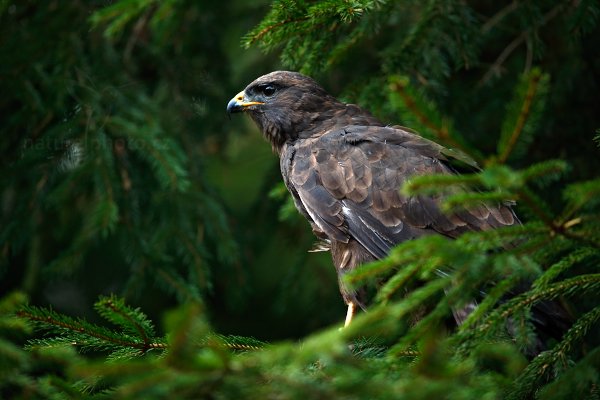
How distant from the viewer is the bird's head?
4168 mm

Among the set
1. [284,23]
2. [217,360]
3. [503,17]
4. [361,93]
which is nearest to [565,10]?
[503,17]

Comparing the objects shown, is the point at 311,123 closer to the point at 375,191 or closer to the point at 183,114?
the point at 375,191

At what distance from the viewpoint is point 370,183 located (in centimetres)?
362

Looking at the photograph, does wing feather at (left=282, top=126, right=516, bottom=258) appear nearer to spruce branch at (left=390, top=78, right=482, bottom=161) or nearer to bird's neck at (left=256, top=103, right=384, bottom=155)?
bird's neck at (left=256, top=103, right=384, bottom=155)

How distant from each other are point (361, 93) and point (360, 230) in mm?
876

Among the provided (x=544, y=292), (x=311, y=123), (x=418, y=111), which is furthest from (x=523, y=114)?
(x=311, y=123)

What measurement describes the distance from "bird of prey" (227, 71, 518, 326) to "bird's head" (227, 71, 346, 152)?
72 millimetres

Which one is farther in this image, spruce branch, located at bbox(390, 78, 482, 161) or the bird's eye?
the bird's eye

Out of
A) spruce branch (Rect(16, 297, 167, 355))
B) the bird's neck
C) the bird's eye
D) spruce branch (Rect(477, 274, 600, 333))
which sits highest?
the bird's eye

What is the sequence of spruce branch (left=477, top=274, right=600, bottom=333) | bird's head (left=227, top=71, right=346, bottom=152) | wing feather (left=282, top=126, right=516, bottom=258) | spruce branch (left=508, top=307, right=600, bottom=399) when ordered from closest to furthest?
1. spruce branch (left=477, top=274, right=600, bottom=333)
2. spruce branch (left=508, top=307, right=600, bottom=399)
3. wing feather (left=282, top=126, right=516, bottom=258)
4. bird's head (left=227, top=71, right=346, bottom=152)

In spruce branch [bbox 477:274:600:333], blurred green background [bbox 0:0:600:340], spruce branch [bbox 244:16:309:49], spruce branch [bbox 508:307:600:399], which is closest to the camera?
spruce branch [bbox 477:274:600:333]

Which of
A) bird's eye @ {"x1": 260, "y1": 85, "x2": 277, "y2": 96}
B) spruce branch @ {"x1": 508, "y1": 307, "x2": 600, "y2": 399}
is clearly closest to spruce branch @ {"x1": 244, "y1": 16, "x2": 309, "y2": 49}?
bird's eye @ {"x1": 260, "y1": 85, "x2": 277, "y2": 96}

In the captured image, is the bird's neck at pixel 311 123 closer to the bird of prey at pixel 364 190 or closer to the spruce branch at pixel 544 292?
the bird of prey at pixel 364 190

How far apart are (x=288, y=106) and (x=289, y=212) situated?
66 cm
